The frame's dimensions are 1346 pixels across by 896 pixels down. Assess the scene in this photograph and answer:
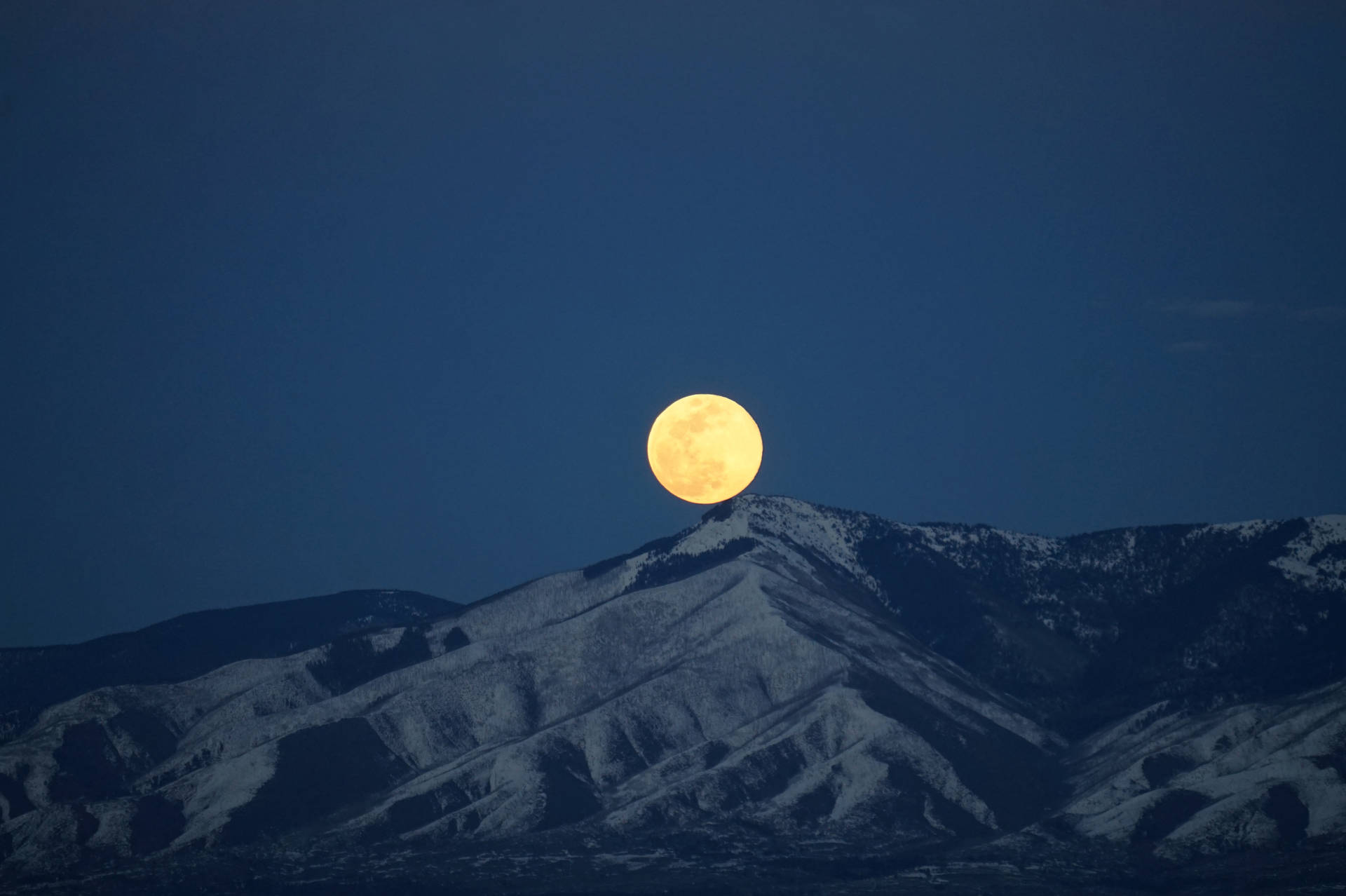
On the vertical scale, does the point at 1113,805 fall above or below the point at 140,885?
below

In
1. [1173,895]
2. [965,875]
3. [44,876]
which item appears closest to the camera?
[1173,895]

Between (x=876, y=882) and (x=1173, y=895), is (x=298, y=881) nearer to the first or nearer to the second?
(x=876, y=882)

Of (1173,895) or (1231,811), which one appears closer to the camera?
(1173,895)

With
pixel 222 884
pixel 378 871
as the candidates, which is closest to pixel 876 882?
pixel 378 871

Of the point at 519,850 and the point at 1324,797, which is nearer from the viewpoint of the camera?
the point at 1324,797

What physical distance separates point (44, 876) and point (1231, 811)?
12895cm

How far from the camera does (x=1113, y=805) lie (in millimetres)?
198375

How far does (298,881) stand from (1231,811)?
99603mm

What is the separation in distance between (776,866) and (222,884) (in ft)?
197

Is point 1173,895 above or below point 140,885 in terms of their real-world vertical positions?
below

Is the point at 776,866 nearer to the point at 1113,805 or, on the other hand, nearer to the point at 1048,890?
the point at 1048,890

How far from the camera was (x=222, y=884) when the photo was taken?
190 meters

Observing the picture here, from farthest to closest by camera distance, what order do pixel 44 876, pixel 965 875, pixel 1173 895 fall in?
pixel 44 876 → pixel 965 875 → pixel 1173 895

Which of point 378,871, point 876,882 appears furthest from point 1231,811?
point 378,871
